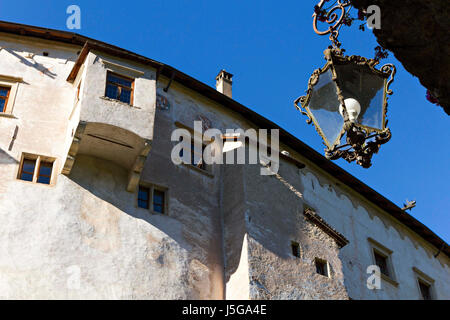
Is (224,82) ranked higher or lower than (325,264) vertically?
higher

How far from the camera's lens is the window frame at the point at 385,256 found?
953 inches

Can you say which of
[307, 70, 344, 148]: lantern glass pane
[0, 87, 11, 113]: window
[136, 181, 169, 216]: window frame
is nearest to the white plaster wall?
[136, 181, 169, 216]: window frame

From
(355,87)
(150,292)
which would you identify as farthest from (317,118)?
(150,292)

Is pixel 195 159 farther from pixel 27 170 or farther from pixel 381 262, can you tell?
pixel 381 262

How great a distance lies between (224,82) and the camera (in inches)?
966

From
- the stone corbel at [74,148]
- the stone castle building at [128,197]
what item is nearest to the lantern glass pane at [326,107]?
the stone castle building at [128,197]

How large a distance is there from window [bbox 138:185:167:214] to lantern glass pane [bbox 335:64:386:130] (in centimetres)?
1004

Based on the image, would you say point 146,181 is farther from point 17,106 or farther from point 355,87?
point 355,87

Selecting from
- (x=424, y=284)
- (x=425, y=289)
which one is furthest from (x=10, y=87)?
(x=425, y=289)

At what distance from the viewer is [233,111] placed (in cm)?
2220

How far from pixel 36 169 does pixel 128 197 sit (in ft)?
7.95

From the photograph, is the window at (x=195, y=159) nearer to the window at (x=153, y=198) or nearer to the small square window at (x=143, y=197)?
the window at (x=153, y=198)

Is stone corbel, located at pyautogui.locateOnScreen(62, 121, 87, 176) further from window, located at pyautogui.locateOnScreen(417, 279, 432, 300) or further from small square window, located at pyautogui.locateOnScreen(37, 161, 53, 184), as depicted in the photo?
window, located at pyautogui.locateOnScreen(417, 279, 432, 300)

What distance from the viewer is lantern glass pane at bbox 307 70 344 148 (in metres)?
8.79
